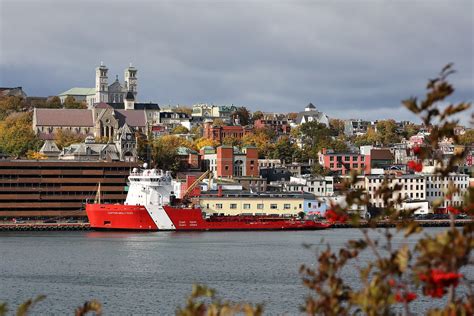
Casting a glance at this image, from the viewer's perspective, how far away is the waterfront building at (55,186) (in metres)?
96.3

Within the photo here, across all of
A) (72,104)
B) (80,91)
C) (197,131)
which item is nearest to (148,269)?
(197,131)

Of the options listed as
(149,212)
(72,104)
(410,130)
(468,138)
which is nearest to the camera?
(149,212)

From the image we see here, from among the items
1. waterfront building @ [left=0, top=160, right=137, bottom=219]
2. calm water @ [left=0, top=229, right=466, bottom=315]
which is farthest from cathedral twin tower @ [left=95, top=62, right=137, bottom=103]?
calm water @ [left=0, top=229, right=466, bottom=315]

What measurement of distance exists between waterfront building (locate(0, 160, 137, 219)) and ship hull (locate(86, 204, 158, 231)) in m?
12.1

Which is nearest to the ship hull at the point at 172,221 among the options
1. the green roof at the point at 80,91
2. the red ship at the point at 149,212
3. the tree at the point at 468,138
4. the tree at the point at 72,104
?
the red ship at the point at 149,212

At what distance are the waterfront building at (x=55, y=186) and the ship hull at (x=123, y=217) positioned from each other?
12.1 meters

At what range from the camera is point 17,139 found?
132 meters

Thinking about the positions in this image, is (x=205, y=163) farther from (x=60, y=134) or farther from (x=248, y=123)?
(x=248, y=123)

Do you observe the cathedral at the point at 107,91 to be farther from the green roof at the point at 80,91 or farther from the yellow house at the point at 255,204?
the yellow house at the point at 255,204

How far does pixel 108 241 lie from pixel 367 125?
124961 mm

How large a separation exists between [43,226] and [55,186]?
714 cm

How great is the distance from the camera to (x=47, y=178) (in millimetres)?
97562

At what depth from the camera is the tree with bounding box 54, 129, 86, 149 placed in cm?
13625

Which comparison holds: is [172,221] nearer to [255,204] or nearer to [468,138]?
[255,204]
